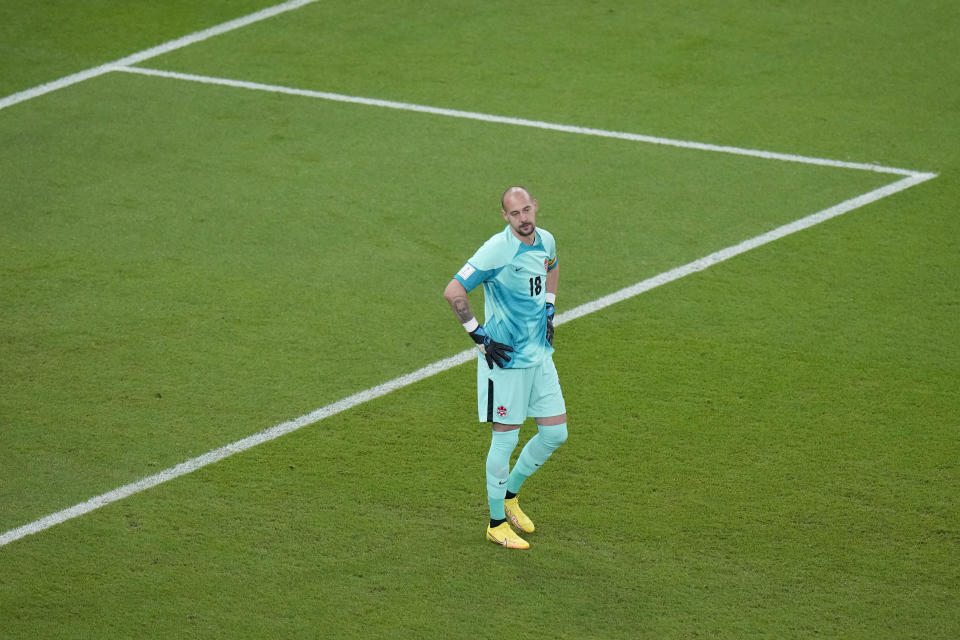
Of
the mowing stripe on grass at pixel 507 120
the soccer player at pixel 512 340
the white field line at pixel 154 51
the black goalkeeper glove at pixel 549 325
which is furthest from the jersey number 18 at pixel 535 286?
the white field line at pixel 154 51

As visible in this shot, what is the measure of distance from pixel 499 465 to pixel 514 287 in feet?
3.60

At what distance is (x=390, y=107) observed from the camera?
13695 millimetres

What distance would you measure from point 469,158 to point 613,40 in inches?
151

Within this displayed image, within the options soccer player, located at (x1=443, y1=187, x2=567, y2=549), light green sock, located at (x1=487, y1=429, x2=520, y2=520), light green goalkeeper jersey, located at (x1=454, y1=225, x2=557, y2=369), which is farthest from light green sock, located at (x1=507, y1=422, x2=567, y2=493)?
light green goalkeeper jersey, located at (x1=454, y1=225, x2=557, y2=369)

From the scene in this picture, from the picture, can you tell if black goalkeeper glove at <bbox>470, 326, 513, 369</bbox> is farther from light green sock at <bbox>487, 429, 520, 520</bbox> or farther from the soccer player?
light green sock at <bbox>487, 429, 520, 520</bbox>

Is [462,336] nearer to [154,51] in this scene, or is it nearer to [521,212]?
[521,212]

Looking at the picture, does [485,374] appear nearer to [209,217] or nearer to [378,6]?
[209,217]

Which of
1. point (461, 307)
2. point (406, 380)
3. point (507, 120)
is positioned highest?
point (507, 120)

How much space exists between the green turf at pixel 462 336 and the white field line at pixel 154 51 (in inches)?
9.9

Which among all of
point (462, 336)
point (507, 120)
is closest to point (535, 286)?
point (462, 336)

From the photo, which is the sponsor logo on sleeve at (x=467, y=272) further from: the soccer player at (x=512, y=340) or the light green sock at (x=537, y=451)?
the light green sock at (x=537, y=451)

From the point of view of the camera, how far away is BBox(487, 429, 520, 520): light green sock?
7094 millimetres

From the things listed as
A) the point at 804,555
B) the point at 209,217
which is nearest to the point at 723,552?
the point at 804,555

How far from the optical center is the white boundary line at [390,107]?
25.7 ft
